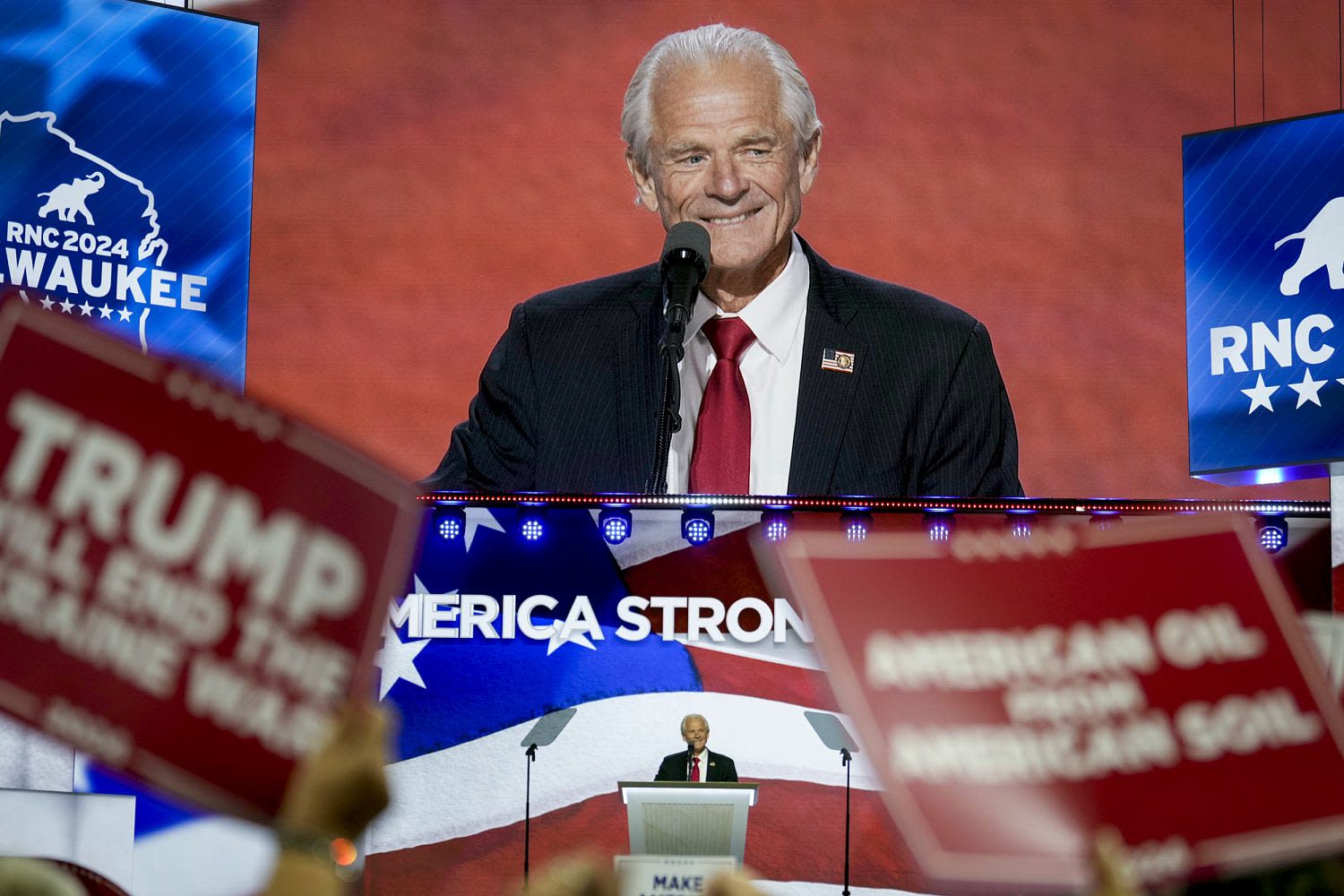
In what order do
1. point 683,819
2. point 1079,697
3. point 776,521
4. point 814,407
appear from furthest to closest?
point 814,407 → point 776,521 → point 683,819 → point 1079,697

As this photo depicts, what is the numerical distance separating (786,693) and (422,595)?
841mm

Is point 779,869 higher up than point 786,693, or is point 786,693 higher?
point 786,693

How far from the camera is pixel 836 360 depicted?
12.0 ft

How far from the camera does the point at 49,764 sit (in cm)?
334

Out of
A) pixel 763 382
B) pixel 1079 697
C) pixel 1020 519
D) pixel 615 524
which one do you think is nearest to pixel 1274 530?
pixel 1020 519

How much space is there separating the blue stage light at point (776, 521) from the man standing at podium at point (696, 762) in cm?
43

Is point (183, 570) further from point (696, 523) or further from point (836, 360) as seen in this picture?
point (836, 360)

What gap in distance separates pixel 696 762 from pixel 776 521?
0.55 metres

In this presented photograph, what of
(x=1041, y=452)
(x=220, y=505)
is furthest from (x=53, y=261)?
(x=220, y=505)

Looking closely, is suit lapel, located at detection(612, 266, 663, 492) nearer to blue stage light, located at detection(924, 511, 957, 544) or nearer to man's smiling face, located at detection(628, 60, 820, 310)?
man's smiling face, located at detection(628, 60, 820, 310)

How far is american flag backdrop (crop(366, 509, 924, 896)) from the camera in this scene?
3.32m

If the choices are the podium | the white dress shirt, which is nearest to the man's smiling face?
the white dress shirt

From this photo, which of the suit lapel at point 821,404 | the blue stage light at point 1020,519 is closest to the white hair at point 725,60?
the suit lapel at point 821,404

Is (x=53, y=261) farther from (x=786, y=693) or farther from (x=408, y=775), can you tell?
(x=786, y=693)
